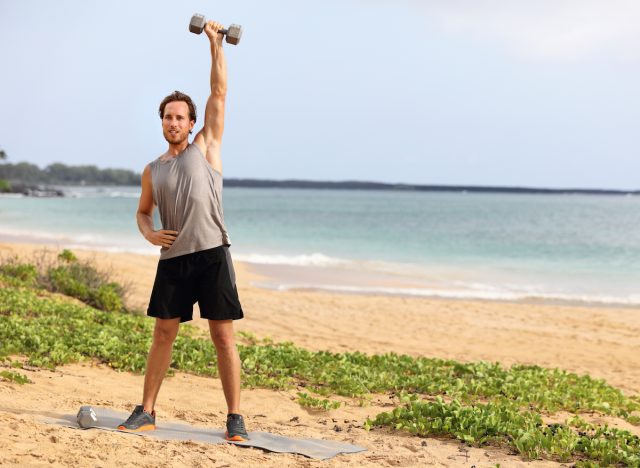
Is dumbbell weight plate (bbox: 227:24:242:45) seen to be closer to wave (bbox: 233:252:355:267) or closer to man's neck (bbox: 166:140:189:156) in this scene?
man's neck (bbox: 166:140:189:156)

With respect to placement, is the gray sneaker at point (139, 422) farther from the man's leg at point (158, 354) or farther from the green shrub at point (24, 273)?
the green shrub at point (24, 273)

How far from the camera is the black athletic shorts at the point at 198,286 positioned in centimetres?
497

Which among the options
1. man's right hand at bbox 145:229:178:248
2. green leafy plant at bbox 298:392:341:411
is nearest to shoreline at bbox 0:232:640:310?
green leafy plant at bbox 298:392:341:411

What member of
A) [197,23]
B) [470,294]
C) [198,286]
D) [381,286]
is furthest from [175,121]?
[381,286]

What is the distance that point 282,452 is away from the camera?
5.08 meters

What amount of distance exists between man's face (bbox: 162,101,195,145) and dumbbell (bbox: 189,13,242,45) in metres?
0.54

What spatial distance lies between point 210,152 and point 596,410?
488 centimetres

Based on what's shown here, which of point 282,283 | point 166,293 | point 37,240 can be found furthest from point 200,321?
point 37,240

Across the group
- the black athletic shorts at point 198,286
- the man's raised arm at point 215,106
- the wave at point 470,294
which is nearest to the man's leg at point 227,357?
the black athletic shorts at point 198,286

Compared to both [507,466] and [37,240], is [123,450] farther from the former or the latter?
[37,240]

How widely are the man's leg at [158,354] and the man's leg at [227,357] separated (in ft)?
0.89

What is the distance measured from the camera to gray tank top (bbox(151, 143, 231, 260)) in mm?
4957

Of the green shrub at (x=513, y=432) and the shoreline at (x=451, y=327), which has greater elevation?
→ the green shrub at (x=513, y=432)

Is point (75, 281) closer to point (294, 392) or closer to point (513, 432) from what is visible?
point (294, 392)
